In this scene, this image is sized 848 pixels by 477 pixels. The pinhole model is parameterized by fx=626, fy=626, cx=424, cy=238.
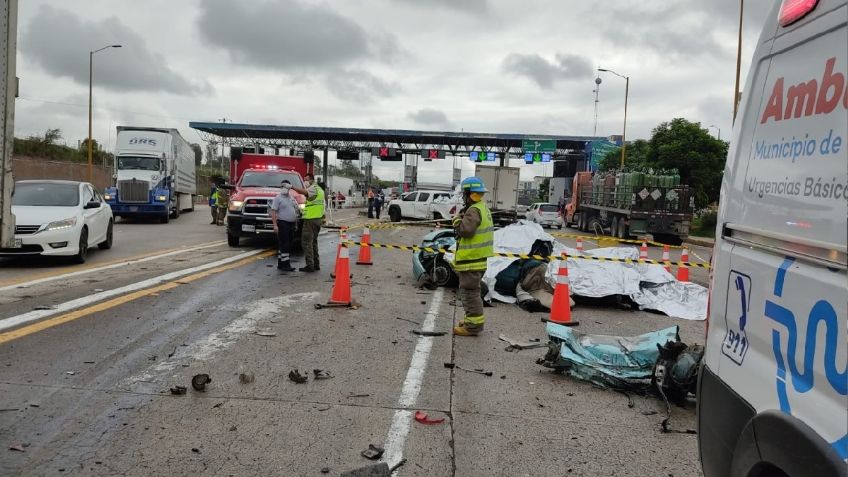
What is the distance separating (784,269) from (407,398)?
132 inches

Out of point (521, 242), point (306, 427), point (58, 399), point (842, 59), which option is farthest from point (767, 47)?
point (521, 242)

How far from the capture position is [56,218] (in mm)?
11297

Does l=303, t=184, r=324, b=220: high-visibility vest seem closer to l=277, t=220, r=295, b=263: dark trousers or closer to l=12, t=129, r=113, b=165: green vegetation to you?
l=277, t=220, r=295, b=263: dark trousers

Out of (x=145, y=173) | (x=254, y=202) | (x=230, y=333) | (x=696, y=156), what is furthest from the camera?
(x=696, y=156)

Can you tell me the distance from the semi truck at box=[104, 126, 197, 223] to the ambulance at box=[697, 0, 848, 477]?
2589cm

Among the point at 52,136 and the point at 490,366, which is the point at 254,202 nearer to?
the point at 490,366

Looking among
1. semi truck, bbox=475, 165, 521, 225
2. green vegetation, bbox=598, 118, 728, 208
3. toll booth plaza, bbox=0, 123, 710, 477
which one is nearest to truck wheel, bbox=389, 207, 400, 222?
semi truck, bbox=475, 165, 521, 225

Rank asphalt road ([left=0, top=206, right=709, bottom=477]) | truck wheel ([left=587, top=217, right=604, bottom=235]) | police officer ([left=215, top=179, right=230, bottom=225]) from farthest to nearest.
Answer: truck wheel ([left=587, top=217, right=604, bottom=235]) < police officer ([left=215, top=179, right=230, bottom=225]) < asphalt road ([left=0, top=206, right=709, bottom=477])

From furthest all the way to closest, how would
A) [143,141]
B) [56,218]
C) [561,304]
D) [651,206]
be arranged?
[143,141] → [651,206] → [56,218] → [561,304]

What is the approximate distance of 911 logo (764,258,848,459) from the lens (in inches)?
69.7

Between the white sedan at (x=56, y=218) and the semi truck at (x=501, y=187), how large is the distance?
2084 centimetres

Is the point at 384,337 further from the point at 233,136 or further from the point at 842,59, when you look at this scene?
the point at 233,136

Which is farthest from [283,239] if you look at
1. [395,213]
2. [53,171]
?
[53,171]

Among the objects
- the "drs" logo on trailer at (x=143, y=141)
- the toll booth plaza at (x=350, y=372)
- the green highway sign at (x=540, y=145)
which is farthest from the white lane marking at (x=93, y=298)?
the green highway sign at (x=540, y=145)
